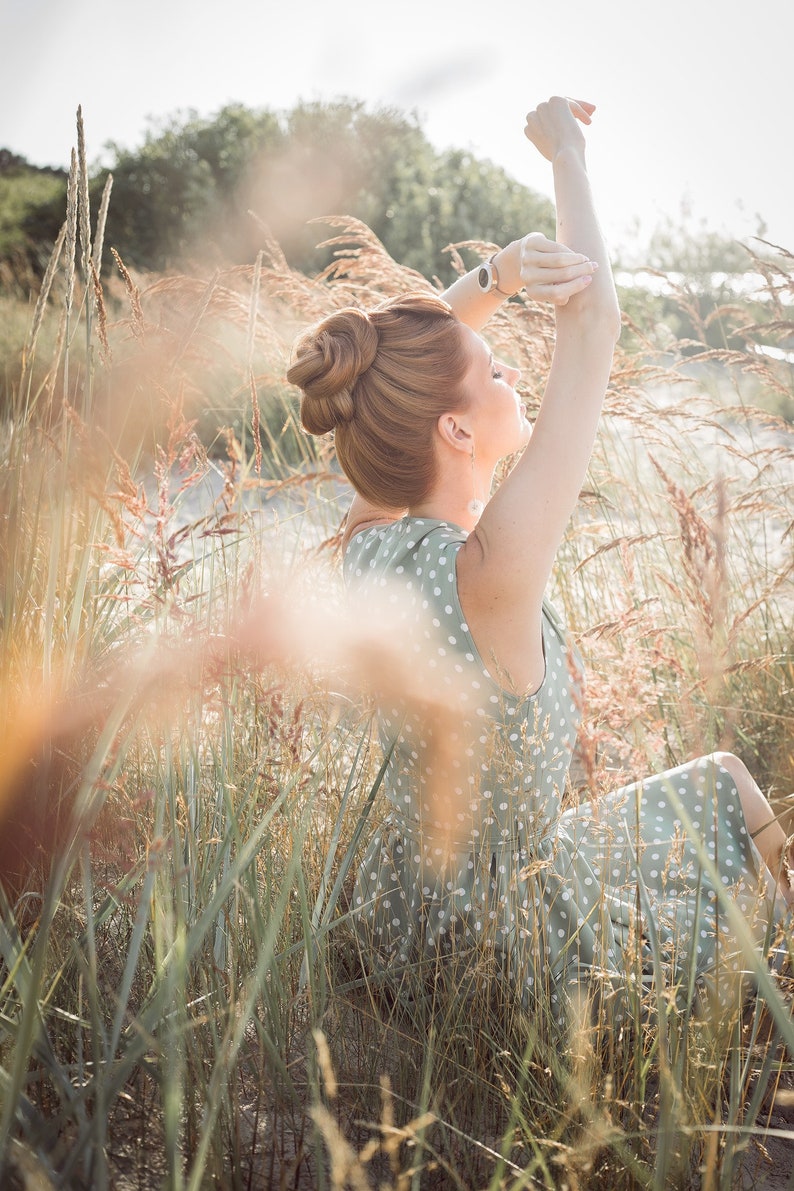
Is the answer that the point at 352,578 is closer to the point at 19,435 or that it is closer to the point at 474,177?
the point at 19,435

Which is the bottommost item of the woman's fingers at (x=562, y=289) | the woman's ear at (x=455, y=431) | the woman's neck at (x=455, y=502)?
the woman's neck at (x=455, y=502)

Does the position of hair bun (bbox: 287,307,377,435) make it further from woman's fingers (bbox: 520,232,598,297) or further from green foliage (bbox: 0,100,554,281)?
green foliage (bbox: 0,100,554,281)

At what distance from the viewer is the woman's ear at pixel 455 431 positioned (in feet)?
5.76

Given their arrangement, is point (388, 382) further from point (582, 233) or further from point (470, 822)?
point (470, 822)

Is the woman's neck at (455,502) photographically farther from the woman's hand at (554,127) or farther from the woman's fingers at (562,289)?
the woman's hand at (554,127)

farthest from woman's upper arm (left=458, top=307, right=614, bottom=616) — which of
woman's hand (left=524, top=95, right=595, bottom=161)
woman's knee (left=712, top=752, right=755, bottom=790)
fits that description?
woman's knee (left=712, top=752, right=755, bottom=790)

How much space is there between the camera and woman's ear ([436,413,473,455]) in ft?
5.76

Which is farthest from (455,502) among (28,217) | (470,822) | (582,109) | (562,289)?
(28,217)

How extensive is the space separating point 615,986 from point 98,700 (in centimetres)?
94

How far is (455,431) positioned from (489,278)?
62 cm

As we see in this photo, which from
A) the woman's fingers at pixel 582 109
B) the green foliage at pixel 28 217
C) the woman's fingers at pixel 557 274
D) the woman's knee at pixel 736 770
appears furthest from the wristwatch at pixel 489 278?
the green foliage at pixel 28 217

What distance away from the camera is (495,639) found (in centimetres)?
153

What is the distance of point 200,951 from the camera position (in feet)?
4.29

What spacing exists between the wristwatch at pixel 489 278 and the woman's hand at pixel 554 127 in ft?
1.40
